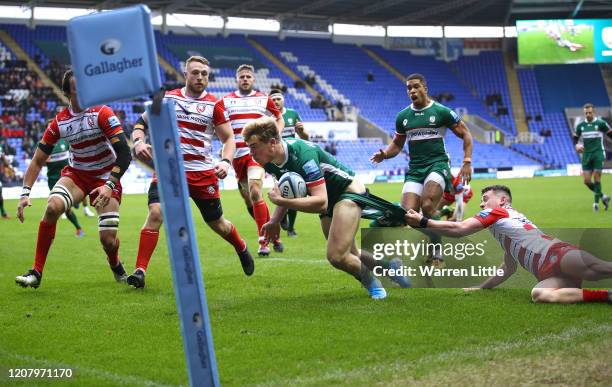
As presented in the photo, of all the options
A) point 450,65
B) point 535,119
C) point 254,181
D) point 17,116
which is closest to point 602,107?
point 535,119

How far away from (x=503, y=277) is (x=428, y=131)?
2.57m

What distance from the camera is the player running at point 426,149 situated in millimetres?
9188

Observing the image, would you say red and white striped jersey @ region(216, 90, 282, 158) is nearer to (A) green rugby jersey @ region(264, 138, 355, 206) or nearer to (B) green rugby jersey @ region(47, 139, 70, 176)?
(A) green rugby jersey @ region(264, 138, 355, 206)

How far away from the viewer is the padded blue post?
388cm

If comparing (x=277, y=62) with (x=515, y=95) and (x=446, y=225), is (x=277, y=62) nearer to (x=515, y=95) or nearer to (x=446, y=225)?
(x=515, y=95)

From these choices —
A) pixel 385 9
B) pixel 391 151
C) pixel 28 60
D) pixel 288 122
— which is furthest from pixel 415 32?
pixel 391 151

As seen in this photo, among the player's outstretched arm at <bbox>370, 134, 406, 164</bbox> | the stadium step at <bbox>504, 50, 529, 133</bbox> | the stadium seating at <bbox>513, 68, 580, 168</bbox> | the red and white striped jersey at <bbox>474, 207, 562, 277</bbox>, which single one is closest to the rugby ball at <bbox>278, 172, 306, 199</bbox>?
the red and white striped jersey at <bbox>474, 207, 562, 277</bbox>

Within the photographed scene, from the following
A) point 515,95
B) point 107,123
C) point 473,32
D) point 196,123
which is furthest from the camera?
point 473,32

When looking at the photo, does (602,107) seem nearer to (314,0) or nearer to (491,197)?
(314,0)

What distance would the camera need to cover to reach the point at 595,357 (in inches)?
186

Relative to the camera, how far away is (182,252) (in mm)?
3895

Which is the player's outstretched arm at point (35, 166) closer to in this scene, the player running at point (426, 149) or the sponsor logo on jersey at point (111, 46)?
the player running at point (426, 149)

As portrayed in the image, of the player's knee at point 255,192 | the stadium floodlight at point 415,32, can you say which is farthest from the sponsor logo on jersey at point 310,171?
the stadium floodlight at point 415,32

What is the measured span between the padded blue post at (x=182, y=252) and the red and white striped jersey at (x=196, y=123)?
4536 millimetres
